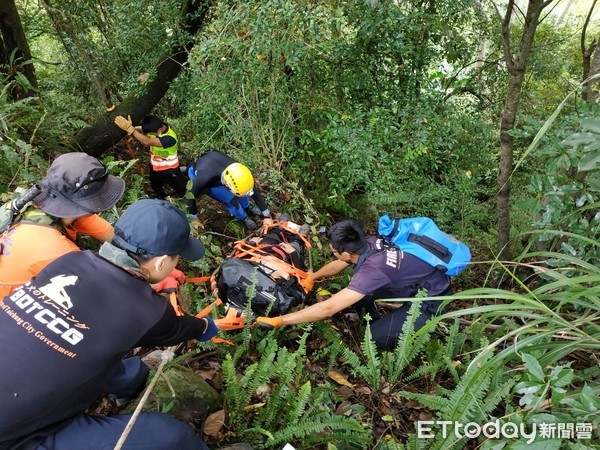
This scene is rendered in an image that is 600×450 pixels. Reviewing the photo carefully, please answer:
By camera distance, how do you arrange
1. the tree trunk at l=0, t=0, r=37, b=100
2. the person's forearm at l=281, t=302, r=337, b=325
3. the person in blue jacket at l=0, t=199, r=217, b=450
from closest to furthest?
the person in blue jacket at l=0, t=199, r=217, b=450 < the person's forearm at l=281, t=302, r=337, b=325 < the tree trunk at l=0, t=0, r=37, b=100

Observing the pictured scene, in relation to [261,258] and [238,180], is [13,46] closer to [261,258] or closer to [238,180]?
[238,180]

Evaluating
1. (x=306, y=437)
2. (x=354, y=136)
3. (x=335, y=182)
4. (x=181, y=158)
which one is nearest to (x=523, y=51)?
(x=354, y=136)

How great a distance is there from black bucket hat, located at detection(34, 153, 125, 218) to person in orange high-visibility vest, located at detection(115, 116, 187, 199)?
298 centimetres

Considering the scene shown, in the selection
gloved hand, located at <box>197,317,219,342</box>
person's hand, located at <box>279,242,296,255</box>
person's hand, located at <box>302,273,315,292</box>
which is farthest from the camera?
person's hand, located at <box>279,242,296,255</box>

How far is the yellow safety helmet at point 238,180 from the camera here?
4.73m

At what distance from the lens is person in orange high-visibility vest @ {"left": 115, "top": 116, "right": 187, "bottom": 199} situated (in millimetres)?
5609

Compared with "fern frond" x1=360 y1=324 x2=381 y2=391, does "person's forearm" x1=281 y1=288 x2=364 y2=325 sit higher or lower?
higher

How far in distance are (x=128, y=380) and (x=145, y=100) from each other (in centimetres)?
511

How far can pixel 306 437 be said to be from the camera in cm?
276

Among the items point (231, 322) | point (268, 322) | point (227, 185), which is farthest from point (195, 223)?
point (268, 322)

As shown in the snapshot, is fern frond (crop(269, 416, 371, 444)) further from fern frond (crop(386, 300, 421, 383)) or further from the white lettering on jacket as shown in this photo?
the white lettering on jacket

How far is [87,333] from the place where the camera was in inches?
71.6

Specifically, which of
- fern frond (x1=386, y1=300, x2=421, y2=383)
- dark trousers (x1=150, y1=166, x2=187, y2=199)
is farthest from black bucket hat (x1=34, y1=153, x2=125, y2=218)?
dark trousers (x1=150, y1=166, x2=187, y2=199)

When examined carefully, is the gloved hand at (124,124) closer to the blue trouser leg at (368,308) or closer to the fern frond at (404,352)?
the blue trouser leg at (368,308)
